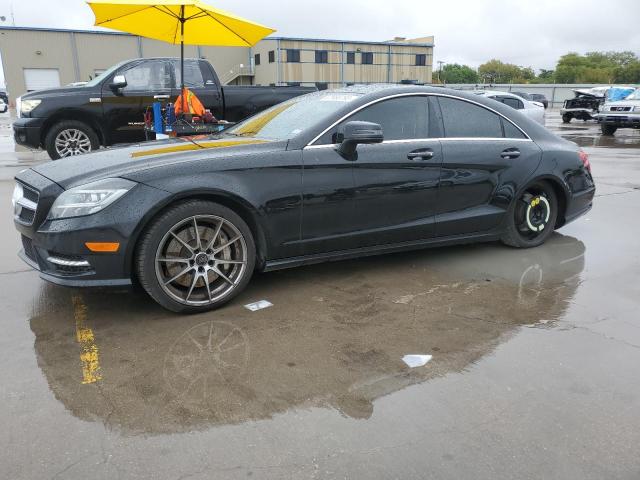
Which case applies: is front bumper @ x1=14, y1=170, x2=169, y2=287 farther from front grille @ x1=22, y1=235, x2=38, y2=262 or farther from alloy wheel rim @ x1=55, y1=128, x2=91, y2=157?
alloy wheel rim @ x1=55, y1=128, x2=91, y2=157

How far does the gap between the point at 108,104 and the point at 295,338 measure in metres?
7.74

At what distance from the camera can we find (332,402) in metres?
2.71

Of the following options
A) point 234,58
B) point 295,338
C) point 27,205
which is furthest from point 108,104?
point 234,58

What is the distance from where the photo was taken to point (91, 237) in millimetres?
3357

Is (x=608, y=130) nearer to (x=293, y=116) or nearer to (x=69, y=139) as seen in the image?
(x=69, y=139)

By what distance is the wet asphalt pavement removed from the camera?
2.29 m

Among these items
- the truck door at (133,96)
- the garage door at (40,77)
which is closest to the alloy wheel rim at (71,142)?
the truck door at (133,96)

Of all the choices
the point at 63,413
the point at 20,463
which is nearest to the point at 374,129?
the point at 63,413

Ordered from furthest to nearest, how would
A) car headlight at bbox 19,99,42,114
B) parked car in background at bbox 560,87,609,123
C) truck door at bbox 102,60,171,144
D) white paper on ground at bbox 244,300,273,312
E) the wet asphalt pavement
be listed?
parked car in background at bbox 560,87,609,123 < truck door at bbox 102,60,171,144 < car headlight at bbox 19,99,42,114 < white paper on ground at bbox 244,300,273,312 < the wet asphalt pavement

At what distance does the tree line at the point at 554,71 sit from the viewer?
111 metres

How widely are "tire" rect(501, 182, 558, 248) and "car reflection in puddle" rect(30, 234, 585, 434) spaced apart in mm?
383

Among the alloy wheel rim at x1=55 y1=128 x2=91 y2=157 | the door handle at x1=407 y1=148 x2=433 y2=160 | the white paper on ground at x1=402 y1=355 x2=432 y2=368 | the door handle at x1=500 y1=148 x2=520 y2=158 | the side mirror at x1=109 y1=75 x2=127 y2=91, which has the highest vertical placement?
the side mirror at x1=109 y1=75 x2=127 y2=91

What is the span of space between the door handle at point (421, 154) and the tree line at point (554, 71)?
11068cm

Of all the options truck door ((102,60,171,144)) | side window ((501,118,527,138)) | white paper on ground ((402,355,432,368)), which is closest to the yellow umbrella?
truck door ((102,60,171,144))
